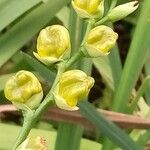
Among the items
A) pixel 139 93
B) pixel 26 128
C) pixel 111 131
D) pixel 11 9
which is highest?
pixel 26 128

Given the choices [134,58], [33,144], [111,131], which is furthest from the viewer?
[134,58]

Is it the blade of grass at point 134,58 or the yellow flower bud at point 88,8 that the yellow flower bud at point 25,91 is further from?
the blade of grass at point 134,58

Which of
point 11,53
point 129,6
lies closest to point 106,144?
point 11,53

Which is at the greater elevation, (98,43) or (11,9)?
(98,43)

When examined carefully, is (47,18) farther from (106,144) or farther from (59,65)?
(59,65)

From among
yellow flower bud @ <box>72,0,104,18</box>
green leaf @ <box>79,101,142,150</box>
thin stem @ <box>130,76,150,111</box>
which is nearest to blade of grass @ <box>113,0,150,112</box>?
thin stem @ <box>130,76,150,111</box>

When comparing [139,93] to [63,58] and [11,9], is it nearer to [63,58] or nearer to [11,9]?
[11,9]

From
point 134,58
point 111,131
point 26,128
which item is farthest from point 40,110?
point 134,58
